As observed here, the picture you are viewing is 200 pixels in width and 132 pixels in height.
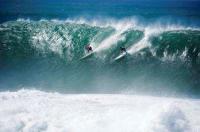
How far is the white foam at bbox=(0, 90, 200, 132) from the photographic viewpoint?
1109 cm

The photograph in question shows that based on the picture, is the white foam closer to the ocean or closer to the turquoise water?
the ocean

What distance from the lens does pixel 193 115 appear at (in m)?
12.0

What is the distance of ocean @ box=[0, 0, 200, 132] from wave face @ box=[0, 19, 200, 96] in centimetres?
5

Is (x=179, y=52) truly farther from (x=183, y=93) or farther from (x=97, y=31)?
(x=97, y=31)

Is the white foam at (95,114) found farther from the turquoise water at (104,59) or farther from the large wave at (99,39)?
the large wave at (99,39)

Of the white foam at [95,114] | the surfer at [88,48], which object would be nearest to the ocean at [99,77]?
the white foam at [95,114]

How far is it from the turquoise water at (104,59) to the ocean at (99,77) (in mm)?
57

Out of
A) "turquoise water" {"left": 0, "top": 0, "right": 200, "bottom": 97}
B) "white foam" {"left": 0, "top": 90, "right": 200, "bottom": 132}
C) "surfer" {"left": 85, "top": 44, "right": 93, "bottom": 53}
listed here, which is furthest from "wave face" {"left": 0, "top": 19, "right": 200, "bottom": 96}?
"white foam" {"left": 0, "top": 90, "right": 200, "bottom": 132}

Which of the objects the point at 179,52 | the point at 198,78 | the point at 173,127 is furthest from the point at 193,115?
the point at 179,52

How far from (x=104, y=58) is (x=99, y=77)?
1.92 metres

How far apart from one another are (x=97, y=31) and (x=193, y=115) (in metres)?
12.2

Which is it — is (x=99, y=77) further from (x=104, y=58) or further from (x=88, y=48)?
(x=88, y=48)

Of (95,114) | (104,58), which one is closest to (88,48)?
(104,58)

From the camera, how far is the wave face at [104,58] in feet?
56.3
